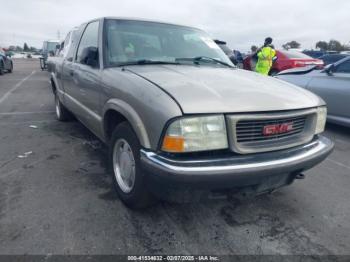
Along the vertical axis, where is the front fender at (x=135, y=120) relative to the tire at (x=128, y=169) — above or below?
above

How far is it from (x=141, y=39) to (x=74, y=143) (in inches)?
81.5

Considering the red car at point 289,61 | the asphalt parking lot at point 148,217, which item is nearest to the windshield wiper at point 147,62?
the asphalt parking lot at point 148,217

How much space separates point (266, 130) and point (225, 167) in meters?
0.48

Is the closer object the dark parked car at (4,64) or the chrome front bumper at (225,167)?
the chrome front bumper at (225,167)

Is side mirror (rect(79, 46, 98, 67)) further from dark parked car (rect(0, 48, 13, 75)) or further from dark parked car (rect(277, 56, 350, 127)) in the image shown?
dark parked car (rect(0, 48, 13, 75))

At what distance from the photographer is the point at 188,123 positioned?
2.03 metres

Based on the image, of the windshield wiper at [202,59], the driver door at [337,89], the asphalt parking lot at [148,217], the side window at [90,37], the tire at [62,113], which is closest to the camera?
the asphalt parking lot at [148,217]

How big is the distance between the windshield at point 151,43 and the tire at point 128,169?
84 cm

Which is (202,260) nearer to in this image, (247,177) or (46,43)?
(247,177)

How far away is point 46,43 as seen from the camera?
21719 mm

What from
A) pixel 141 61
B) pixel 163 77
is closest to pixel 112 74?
pixel 141 61

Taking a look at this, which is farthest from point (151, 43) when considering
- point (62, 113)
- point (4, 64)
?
point (4, 64)

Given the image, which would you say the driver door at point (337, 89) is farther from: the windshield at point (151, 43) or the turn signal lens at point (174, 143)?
the turn signal lens at point (174, 143)

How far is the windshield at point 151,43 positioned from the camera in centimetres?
311
